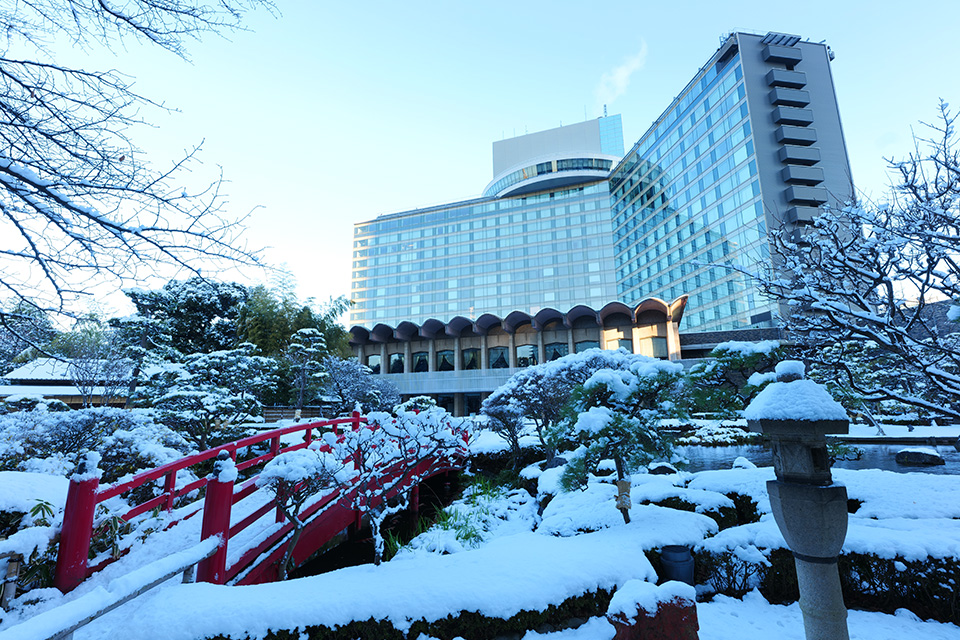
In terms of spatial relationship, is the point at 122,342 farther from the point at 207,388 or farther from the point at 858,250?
the point at 858,250

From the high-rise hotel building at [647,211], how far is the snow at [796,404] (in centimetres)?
2102

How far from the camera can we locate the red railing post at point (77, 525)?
164 inches

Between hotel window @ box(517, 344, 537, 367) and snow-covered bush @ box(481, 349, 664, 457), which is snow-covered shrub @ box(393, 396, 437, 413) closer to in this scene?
snow-covered bush @ box(481, 349, 664, 457)

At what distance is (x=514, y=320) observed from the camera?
3959cm

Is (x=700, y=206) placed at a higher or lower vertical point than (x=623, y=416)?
higher

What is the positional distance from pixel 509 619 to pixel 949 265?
278 inches

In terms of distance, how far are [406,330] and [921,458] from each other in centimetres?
3686

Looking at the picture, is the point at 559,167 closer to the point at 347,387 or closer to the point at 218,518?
the point at 347,387

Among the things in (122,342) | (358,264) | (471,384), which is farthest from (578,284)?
(122,342)

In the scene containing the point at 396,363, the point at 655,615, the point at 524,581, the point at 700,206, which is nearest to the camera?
the point at 655,615

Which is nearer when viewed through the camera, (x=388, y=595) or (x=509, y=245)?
(x=388, y=595)

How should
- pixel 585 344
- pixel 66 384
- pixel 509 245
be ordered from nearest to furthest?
pixel 66 384
pixel 585 344
pixel 509 245

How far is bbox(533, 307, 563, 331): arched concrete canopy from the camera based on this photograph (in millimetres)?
38281

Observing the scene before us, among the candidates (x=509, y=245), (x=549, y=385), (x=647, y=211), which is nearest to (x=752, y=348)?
(x=549, y=385)
